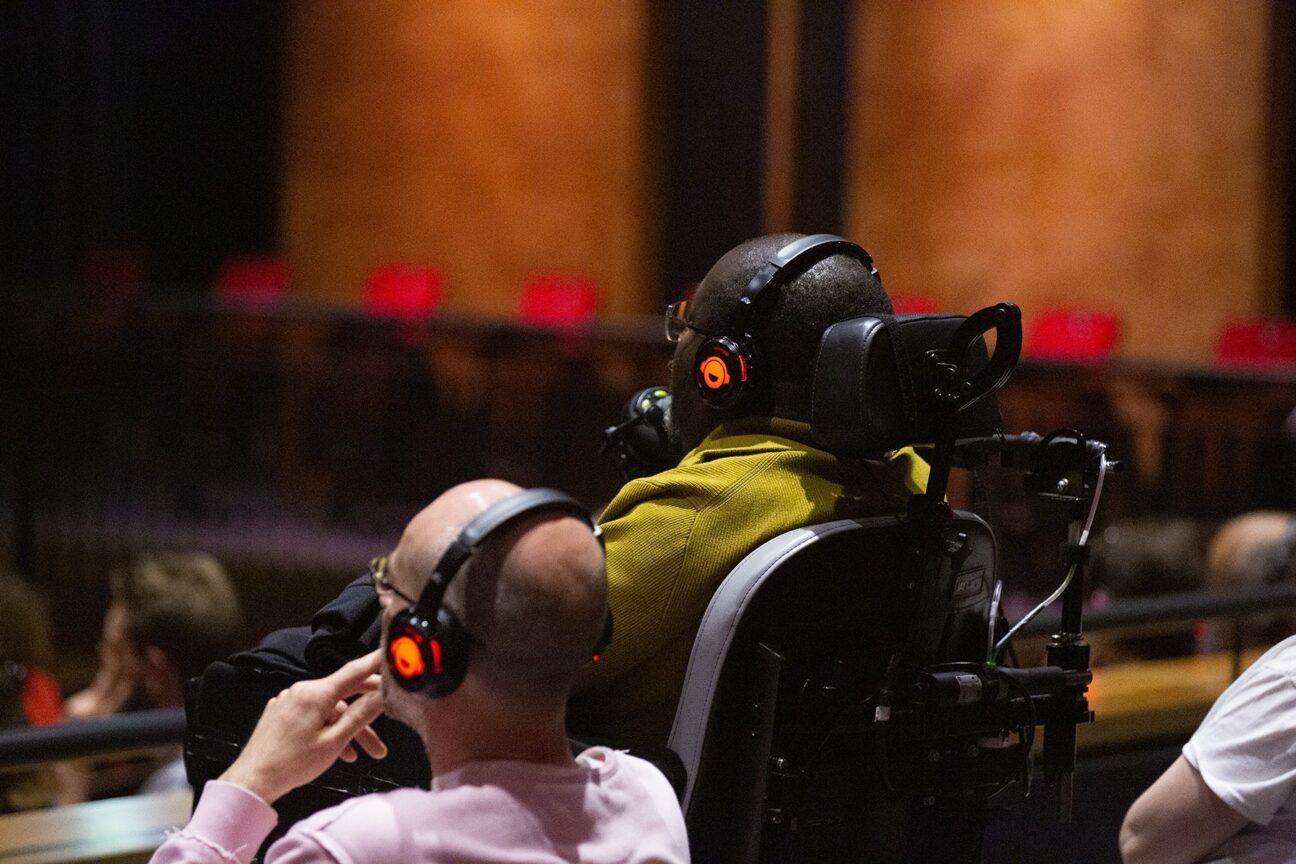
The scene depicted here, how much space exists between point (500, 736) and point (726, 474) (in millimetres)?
676

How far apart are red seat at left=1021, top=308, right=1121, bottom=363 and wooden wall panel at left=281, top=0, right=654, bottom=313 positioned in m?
1.94

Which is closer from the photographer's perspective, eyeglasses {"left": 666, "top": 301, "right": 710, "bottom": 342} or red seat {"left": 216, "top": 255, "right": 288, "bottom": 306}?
eyeglasses {"left": 666, "top": 301, "right": 710, "bottom": 342}

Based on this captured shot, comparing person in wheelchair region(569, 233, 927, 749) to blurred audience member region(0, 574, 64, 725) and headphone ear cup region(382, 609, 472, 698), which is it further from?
blurred audience member region(0, 574, 64, 725)

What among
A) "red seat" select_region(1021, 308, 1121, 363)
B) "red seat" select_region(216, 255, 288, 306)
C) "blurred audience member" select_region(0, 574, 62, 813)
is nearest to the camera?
"blurred audience member" select_region(0, 574, 62, 813)

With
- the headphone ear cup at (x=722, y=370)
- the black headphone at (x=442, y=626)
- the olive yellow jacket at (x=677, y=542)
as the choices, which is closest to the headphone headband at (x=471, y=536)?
the black headphone at (x=442, y=626)

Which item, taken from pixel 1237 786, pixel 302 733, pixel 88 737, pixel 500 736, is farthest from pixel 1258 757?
pixel 88 737

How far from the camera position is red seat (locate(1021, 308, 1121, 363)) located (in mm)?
6297

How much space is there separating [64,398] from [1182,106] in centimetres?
479

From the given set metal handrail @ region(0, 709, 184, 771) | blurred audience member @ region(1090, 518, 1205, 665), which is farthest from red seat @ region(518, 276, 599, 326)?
metal handrail @ region(0, 709, 184, 771)

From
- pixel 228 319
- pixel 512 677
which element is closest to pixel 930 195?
pixel 228 319

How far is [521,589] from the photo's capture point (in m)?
1.34

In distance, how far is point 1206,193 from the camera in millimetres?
6660

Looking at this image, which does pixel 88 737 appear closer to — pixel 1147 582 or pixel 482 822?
pixel 482 822

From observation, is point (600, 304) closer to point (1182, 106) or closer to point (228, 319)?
point (228, 319)
